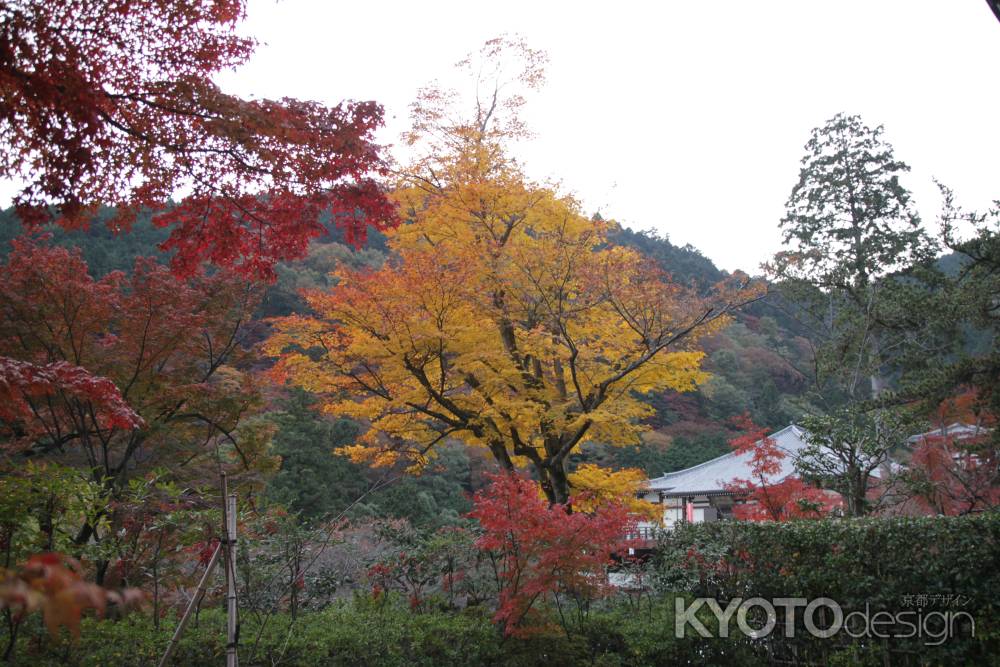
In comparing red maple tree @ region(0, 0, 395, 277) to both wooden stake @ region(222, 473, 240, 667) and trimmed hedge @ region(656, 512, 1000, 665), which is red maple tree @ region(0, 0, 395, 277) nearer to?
wooden stake @ region(222, 473, 240, 667)

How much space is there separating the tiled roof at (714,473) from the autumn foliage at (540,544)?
53.7ft

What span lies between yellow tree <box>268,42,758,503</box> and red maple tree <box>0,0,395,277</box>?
4010 millimetres

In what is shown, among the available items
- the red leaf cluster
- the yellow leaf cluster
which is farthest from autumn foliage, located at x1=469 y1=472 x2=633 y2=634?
the red leaf cluster

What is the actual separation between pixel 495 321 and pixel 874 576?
225 inches

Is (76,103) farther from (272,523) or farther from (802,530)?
(802,530)

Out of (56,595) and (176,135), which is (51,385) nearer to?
(176,135)

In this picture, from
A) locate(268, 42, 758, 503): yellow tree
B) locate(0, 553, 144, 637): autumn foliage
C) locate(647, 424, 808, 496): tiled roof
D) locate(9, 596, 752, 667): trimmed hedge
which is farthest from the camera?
locate(647, 424, 808, 496): tiled roof

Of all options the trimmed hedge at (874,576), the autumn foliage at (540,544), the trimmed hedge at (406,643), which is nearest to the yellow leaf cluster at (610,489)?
the trimmed hedge at (874,576)

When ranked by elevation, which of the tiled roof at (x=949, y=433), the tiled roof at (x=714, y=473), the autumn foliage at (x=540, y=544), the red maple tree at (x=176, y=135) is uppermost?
the red maple tree at (x=176, y=135)

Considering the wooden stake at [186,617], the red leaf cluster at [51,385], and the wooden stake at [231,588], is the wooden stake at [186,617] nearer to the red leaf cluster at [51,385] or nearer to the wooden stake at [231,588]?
the wooden stake at [231,588]

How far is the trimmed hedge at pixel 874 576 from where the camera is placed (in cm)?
581

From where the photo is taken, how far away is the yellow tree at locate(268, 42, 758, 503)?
9195mm

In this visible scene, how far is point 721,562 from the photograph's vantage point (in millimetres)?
7961

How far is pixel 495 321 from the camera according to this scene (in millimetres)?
10094
